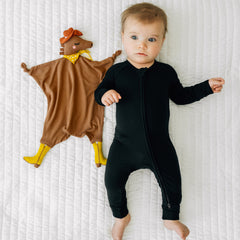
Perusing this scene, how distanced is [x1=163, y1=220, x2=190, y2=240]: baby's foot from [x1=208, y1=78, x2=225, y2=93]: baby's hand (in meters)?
0.56

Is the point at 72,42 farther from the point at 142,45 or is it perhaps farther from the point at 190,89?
the point at 190,89

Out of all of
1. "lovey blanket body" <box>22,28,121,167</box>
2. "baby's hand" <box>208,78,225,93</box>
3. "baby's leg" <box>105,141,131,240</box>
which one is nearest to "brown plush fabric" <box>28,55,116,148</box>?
"lovey blanket body" <box>22,28,121,167</box>

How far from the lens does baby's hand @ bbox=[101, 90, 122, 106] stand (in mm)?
918

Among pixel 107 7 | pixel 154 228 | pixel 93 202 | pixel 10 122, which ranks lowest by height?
pixel 154 228

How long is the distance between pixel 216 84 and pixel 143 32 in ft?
1.20

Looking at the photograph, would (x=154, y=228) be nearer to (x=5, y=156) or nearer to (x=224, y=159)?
(x=224, y=159)

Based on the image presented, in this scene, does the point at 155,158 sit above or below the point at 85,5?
below

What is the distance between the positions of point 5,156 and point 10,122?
0.51ft

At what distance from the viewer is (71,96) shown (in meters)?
1.08

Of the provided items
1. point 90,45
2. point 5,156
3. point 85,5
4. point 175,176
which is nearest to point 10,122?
point 5,156

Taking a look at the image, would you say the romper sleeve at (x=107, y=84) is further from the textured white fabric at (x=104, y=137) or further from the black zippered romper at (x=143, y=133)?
the textured white fabric at (x=104, y=137)

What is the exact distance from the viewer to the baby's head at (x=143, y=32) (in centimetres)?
94

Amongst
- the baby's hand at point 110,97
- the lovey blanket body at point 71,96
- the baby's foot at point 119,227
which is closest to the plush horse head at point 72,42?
the lovey blanket body at point 71,96

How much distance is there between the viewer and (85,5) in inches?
43.6
